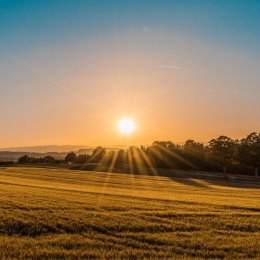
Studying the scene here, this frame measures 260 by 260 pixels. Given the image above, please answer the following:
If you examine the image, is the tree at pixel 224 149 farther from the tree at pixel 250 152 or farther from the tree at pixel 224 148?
the tree at pixel 250 152

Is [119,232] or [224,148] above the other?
[224,148]

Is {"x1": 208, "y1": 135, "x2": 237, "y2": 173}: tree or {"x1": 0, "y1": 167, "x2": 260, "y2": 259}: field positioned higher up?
{"x1": 208, "y1": 135, "x2": 237, "y2": 173}: tree

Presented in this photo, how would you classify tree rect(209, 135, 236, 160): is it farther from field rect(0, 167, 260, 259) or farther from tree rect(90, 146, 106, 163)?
field rect(0, 167, 260, 259)

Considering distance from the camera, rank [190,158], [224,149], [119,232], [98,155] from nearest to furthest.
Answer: [119,232], [224,149], [190,158], [98,155]

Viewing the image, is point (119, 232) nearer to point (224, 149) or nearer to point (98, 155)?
point (224, 149)

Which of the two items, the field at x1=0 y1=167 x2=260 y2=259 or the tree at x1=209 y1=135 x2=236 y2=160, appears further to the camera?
the tree at x1=209 y1=135 x2=236 y2=160

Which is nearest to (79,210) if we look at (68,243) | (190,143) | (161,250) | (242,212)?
(68,243)

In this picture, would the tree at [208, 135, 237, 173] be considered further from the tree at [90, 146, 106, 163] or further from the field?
the field

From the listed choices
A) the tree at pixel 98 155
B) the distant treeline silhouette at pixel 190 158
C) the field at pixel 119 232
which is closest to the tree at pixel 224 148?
the distant treeline silhouette at pixel 190 158

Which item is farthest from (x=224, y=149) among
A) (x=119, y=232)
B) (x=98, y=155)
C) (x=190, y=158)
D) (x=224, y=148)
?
(x=119, y=232)

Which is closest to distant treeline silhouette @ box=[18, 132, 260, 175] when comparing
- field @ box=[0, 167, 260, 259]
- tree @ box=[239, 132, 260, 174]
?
Result: tree @ box=[239, 132, 260, 174]

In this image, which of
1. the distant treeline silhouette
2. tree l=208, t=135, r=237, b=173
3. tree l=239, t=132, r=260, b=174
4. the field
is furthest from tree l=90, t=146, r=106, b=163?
the field

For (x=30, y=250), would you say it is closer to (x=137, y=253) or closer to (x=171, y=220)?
(x=137, y=253)

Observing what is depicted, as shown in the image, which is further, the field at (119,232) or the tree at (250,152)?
the tree at (250,152)
